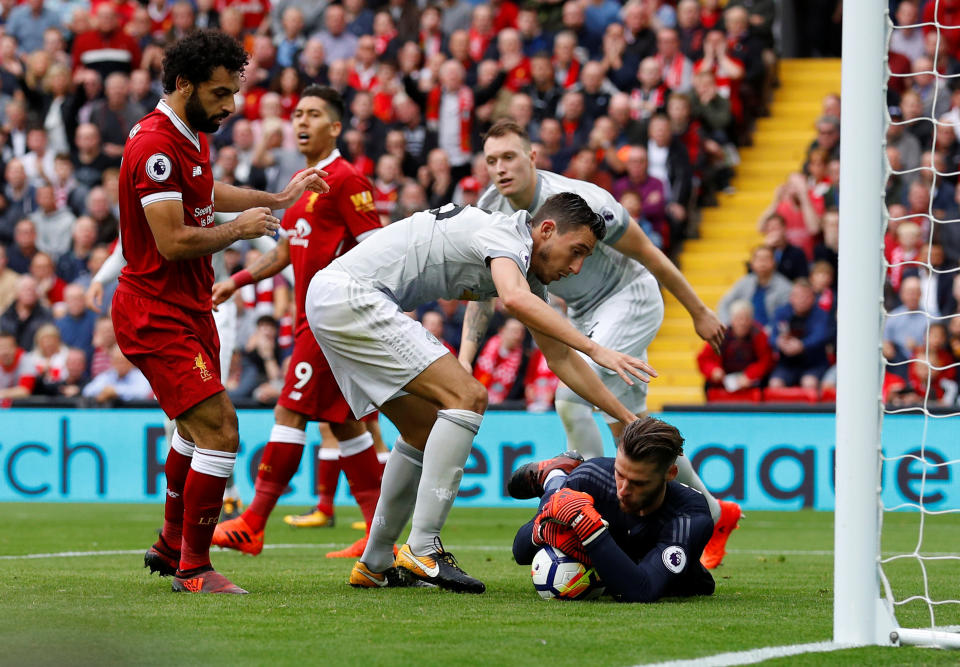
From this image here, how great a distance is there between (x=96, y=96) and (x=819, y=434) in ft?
36.2

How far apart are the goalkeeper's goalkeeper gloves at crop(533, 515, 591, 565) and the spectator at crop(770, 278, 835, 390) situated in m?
8.48

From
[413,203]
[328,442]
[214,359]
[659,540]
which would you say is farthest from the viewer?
[413,203]

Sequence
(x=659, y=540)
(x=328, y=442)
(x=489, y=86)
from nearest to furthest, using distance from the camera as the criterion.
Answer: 1. (x=659, y=540)
2. (x=328, y=442)
3. (x=489, y=86)

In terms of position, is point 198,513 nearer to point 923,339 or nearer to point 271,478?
point 271,478

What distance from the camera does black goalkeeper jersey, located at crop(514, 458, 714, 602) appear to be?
18.8 ft

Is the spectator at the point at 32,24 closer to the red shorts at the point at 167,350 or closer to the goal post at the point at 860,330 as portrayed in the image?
the red shorts at the point at 167,350

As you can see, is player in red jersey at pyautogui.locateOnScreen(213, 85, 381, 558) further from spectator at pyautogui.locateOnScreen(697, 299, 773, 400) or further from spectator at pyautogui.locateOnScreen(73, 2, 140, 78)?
spectator at pyautogui.locateOnScreen(73, 2, 140, 78)

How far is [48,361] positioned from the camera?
52.7 feet

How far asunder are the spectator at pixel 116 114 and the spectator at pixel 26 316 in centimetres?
248

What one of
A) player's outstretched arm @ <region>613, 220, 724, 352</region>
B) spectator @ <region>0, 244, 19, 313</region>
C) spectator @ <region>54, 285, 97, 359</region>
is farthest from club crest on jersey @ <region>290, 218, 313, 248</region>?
spectator @ <region>0, 244, 19, 313</region>

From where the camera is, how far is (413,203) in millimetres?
16312

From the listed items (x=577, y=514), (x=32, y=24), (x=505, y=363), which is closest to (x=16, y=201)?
(x=32, y=24)

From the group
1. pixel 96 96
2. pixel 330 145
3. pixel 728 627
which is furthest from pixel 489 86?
pixel 728 627

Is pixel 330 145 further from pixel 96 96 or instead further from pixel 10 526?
pixel 96 96
